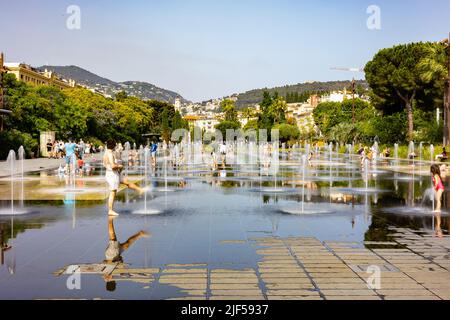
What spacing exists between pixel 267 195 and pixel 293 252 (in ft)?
26.9

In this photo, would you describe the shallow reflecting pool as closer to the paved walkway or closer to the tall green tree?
the paved walkway

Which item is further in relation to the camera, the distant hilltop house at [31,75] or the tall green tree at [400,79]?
the distant hilltop house at [31,75]

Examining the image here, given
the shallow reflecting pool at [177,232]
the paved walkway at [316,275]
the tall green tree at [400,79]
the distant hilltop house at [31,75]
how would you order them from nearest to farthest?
the paved walkway at [316,275] → the shallow reflecting pool at [177,232] → the tall green tree at [400,79] → the distant hilltop house at [31,75]

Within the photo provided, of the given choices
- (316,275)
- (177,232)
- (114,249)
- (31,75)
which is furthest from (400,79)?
(31,75)

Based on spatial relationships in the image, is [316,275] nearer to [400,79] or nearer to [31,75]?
[400,79]

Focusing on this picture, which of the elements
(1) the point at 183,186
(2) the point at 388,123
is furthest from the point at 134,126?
(1) the point at 183,186

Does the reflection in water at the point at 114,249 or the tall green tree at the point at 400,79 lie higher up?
the tall green tree at the point at 400,79

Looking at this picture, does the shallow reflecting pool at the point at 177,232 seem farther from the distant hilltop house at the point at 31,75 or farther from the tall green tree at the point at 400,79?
the distant hilltop house at the point at 31,75

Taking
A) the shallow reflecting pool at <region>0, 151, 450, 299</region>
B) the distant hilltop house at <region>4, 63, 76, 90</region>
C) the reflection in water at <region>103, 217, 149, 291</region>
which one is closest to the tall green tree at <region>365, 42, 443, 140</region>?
the shallow reflecting pool at <region>0, 151, 450, 299</region>

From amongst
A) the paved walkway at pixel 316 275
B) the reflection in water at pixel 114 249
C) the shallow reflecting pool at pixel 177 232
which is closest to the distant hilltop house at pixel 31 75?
the shallow reflecting pool at pixel 177 232

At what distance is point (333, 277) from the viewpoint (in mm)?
6383

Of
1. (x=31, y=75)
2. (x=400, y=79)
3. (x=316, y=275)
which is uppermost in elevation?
(x=31, y=75)
